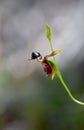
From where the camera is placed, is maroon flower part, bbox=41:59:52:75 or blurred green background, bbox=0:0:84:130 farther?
blurred green background, bbox=0:0:84:130

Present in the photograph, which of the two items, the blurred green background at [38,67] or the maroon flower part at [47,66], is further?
the blurred green background at [38,67]

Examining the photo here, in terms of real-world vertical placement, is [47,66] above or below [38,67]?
above

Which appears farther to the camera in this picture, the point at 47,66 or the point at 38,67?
the point at 38,67

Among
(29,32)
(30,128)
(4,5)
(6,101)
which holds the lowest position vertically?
(30,128)

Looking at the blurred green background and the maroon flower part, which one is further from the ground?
the maroon flower part

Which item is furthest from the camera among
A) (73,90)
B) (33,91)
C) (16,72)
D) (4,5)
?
(4,5)

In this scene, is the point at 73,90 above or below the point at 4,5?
below

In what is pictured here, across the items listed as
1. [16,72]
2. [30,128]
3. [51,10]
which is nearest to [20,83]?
[16,72]

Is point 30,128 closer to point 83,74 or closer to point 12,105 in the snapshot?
point 12,105
